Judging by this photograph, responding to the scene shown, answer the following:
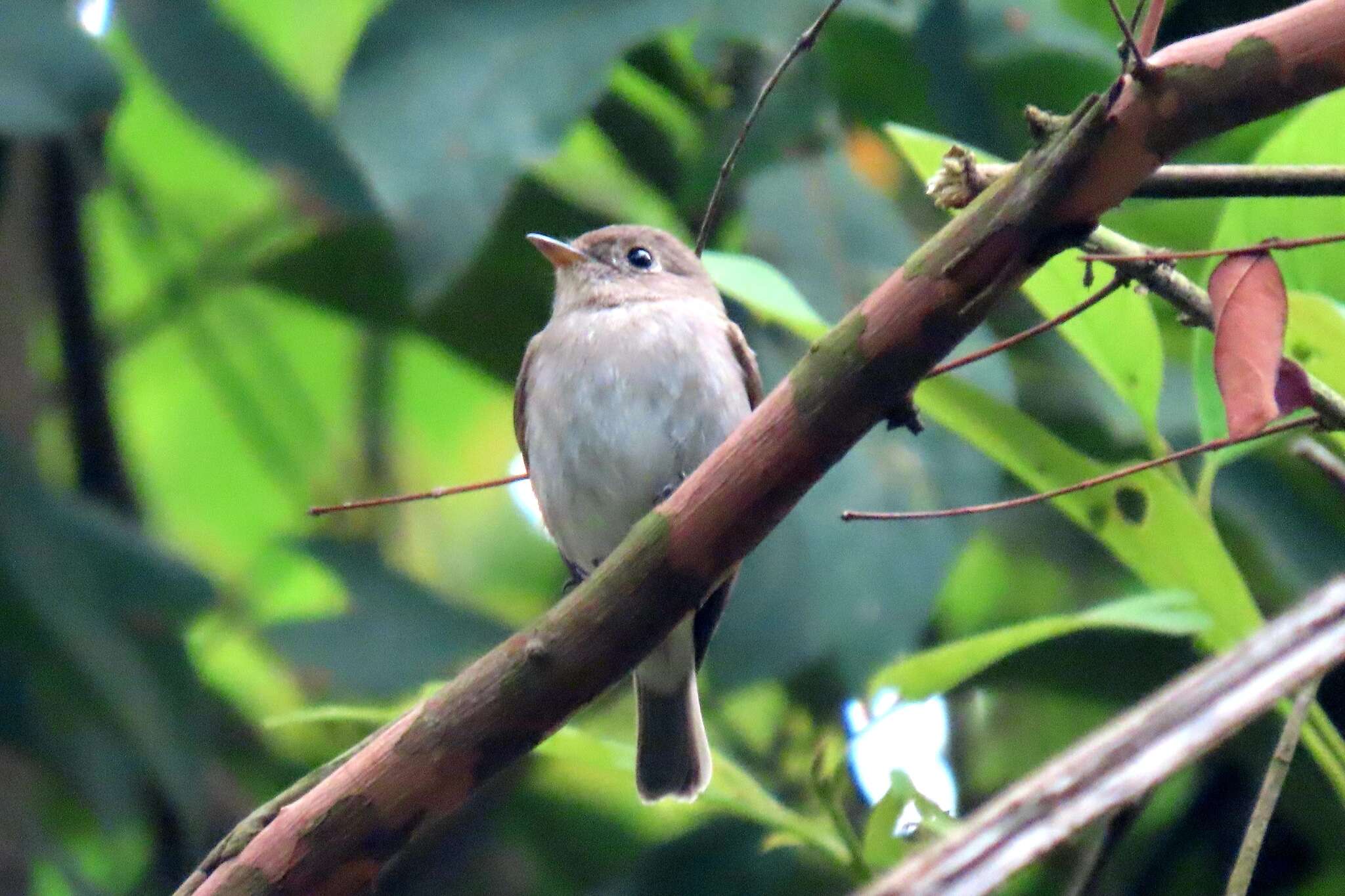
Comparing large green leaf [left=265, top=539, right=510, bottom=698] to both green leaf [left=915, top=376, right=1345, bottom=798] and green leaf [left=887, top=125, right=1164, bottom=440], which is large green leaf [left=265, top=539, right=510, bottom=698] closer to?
green leaf [left=915, top=376, right=1345, bottom=798]

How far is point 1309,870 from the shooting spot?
3.77 metres

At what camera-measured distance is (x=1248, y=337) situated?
5.73ft

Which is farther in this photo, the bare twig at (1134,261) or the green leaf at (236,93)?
the green leaf at (236,93)

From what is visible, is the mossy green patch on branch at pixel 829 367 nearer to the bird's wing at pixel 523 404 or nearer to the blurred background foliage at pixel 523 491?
the blurred background foliage at pixel 523 491

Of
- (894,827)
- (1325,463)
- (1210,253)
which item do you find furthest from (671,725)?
(1210,253)

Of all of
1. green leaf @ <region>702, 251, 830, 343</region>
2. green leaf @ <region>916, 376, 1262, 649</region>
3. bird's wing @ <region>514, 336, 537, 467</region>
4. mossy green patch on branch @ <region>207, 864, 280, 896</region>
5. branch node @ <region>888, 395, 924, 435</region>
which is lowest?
bird's wing @ <region>514, 336, 537, 467</region>

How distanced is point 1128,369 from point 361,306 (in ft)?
9.57

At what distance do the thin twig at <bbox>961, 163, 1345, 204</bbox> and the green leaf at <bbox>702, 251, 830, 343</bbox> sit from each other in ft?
2.69

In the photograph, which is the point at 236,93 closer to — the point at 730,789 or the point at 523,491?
the point at 523,491

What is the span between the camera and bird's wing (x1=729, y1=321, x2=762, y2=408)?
4.23m

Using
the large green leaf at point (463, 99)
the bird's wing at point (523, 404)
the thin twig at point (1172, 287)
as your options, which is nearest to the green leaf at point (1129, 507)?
the thin twig at point (1172, 287)

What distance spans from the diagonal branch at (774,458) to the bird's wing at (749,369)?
2123mm

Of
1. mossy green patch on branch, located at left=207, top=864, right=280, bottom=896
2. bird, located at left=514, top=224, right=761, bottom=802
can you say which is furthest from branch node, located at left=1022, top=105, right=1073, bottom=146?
bird, located at left=514, top=224, right=761, bottom=802

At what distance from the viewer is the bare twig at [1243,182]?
173 cm
